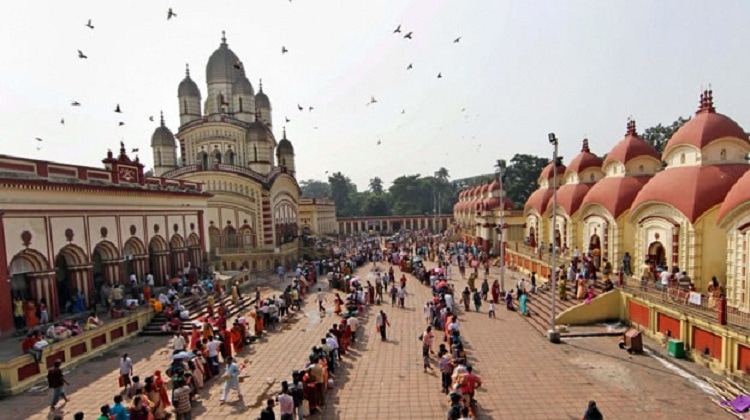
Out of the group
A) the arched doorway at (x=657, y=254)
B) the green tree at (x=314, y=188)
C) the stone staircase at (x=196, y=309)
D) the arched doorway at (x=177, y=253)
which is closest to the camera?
the stone staircase at (x=196, y=309)

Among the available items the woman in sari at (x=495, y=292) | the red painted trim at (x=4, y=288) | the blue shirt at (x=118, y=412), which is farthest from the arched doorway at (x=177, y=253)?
the woman in sari at (x=495, y=292)

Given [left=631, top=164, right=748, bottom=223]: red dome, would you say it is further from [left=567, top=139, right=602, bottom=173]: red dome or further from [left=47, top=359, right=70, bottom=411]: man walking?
[left=47, top=359, right=70, bottom=411]: man walking

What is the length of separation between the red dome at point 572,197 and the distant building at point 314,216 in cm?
3116

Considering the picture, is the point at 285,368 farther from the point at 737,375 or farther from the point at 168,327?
the point at 737,375

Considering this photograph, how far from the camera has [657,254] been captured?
55.1 ft

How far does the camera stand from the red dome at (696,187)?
14.4 m

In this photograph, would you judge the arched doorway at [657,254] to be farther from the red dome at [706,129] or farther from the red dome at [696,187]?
the red dome at [706,129]

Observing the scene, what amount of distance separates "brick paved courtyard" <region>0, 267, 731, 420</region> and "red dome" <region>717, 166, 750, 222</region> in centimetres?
522

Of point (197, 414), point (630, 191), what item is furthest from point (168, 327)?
point (630, 191)

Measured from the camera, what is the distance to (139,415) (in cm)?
814

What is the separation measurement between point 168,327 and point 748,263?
62.1 ft

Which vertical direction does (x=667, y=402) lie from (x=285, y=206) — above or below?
below

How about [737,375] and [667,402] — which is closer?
[667,402]

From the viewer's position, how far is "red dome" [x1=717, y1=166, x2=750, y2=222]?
12.3 metres
